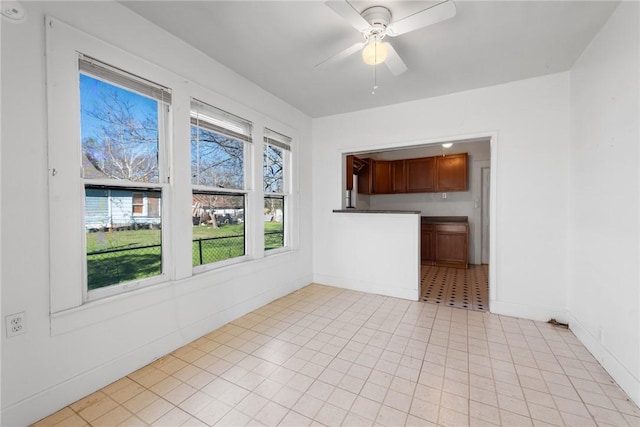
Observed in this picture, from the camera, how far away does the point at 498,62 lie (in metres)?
2.60

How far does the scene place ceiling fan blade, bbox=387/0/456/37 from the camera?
1.54 metres

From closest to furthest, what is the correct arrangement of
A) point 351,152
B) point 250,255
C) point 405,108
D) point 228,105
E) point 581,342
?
point 581,342, point 228,105, point 250,255, point 405,108, point 351,152

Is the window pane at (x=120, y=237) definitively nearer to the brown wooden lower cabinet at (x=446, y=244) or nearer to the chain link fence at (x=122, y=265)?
the chain link fence at (x=122, y=265)

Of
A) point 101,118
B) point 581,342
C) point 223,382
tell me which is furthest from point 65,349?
point 581,342

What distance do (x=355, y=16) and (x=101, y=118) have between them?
6.18 ft

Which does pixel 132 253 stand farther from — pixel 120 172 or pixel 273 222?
pixel 273 222

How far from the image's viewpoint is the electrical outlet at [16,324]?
1430 mm

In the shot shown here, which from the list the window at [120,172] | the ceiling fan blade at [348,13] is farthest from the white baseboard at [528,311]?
the window at [120,172]

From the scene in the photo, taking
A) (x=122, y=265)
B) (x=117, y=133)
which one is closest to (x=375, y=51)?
(x=117, y=133)

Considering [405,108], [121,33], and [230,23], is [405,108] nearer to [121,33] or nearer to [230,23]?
[230,23]

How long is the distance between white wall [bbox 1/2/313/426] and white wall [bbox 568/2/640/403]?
3.28 metres

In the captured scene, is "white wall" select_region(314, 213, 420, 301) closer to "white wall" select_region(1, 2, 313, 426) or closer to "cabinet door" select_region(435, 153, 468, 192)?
"white wall" select_region(1, 2, 313, 426)

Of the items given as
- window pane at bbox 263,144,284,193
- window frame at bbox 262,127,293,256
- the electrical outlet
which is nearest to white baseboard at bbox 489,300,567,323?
window frame at bbox 262,127,293,256

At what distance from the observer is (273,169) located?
3582 mm
